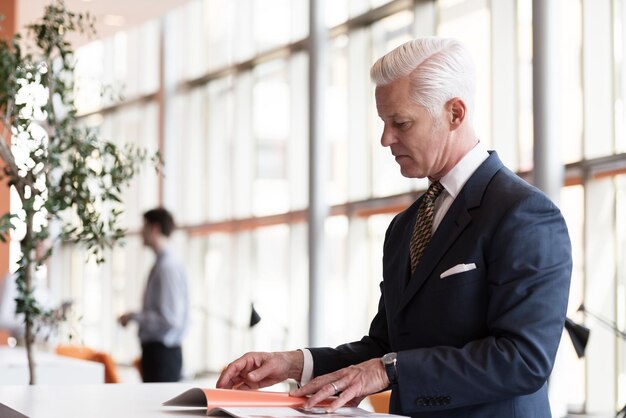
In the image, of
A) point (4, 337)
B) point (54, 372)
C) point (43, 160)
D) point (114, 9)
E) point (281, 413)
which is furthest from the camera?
point (114, 9)

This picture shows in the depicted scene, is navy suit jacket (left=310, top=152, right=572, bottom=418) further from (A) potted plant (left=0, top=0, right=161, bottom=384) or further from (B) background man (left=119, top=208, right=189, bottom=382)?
(B) background man (left=119, top=208, right=189, bottom=382)

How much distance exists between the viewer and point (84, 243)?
4.41 meters

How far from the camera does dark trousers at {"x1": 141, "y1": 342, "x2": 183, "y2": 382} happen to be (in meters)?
7.22

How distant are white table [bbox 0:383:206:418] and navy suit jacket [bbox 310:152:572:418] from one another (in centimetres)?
45

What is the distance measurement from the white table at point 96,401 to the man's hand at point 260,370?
0.51ft

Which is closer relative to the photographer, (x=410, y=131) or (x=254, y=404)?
(x=254, y=404)

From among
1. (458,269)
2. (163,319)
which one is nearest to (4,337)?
(163,319)

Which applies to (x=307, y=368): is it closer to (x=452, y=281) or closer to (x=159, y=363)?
(x=452, y=281)

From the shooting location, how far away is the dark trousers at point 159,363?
284 inches

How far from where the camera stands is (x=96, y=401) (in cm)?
210

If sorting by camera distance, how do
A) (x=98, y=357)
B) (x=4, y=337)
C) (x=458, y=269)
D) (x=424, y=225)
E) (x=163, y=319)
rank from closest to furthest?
(x=458, y=269) → (x=424, y=225) → (x=163, y=319) → (x=98, y=357) → (x=4, y=337)

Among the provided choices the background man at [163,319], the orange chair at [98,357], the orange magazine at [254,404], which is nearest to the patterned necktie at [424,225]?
the orange magazine at [254,404]

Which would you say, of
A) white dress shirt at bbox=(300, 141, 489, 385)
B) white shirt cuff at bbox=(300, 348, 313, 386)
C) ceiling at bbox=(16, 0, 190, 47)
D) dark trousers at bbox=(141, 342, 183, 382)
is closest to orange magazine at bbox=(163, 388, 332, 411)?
white shirt cuff at bbox=(300, 348, 313, 386)

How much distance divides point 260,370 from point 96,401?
13.7 inches
